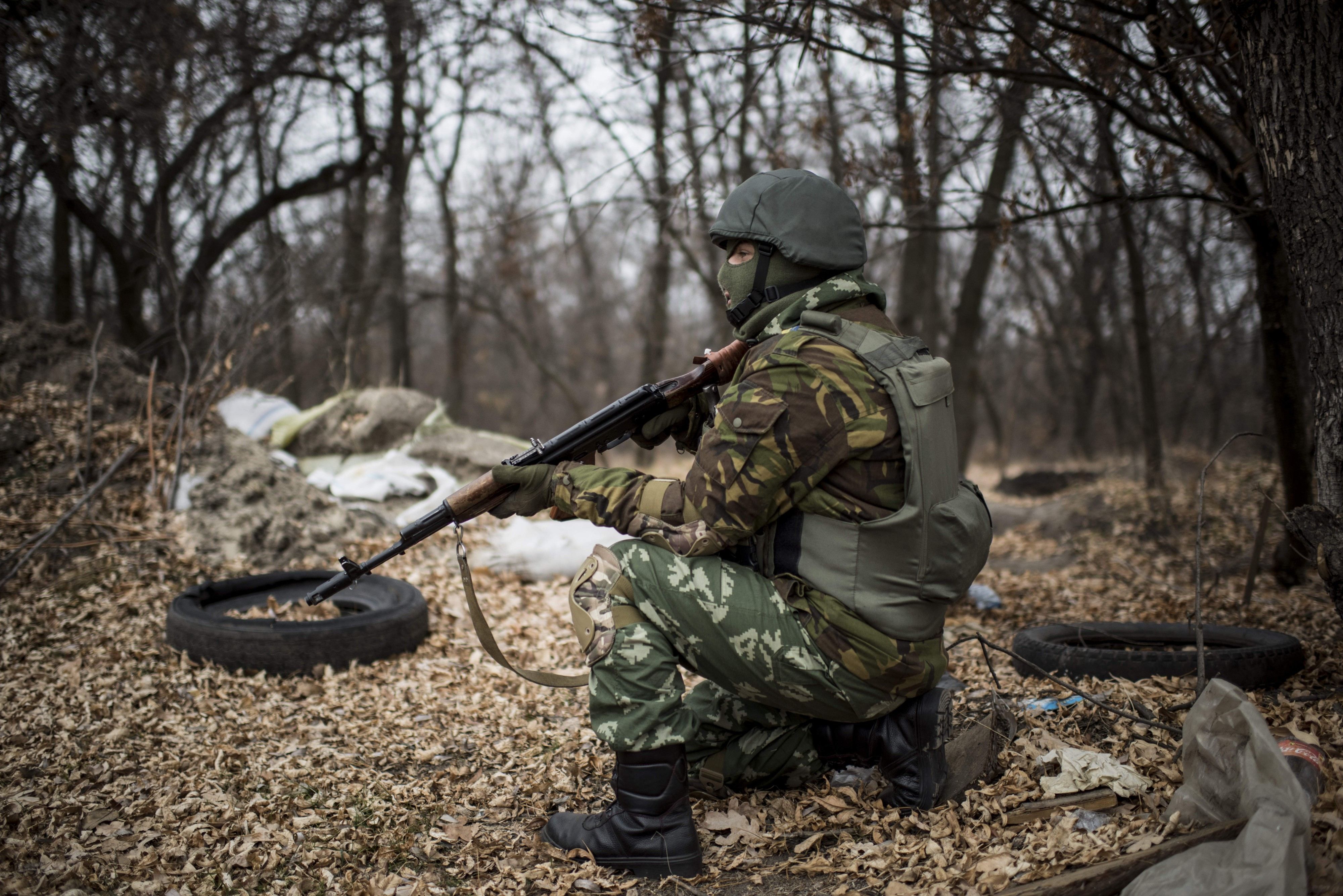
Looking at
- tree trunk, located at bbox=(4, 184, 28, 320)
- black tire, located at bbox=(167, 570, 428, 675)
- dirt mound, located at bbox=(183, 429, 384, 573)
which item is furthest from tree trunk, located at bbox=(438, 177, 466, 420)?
black tire, located at bbox=(167, 570, 428, 675)

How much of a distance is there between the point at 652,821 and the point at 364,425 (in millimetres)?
6012

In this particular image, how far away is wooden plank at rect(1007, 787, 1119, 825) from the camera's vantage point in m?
2.57

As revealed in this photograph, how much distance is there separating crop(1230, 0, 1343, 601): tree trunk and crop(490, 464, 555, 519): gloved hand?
253 cm

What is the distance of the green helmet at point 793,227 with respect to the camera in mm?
2703

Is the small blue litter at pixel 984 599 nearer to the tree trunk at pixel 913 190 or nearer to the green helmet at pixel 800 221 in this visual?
the tree trunk at pixel 913 190

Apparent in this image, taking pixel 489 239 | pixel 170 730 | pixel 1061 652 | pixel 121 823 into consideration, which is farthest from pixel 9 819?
pixel 489 239

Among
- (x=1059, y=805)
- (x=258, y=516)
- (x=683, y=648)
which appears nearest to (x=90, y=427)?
(x=258, y=516)

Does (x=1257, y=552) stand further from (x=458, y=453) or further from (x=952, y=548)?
(x=458, y=453)

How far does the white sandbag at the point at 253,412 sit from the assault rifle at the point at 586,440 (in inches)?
192

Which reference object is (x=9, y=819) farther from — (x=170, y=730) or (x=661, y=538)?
(x=661, y=538)

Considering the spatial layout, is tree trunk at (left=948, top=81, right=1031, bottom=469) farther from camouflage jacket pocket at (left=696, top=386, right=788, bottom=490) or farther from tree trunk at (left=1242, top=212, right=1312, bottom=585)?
camouflage jacket pocket at (left=696, top=386, right=788, bottom=490)

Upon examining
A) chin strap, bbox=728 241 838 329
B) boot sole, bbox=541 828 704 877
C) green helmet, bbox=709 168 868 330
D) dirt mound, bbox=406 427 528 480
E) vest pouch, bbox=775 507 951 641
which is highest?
green helmet, bbox=709 168 868 330

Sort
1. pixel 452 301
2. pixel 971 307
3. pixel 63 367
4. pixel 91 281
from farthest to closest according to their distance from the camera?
1. pixel 452 301
2. pixel 91 281
3. pixel 971 307
4. pixel 63 367

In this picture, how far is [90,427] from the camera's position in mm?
6086
